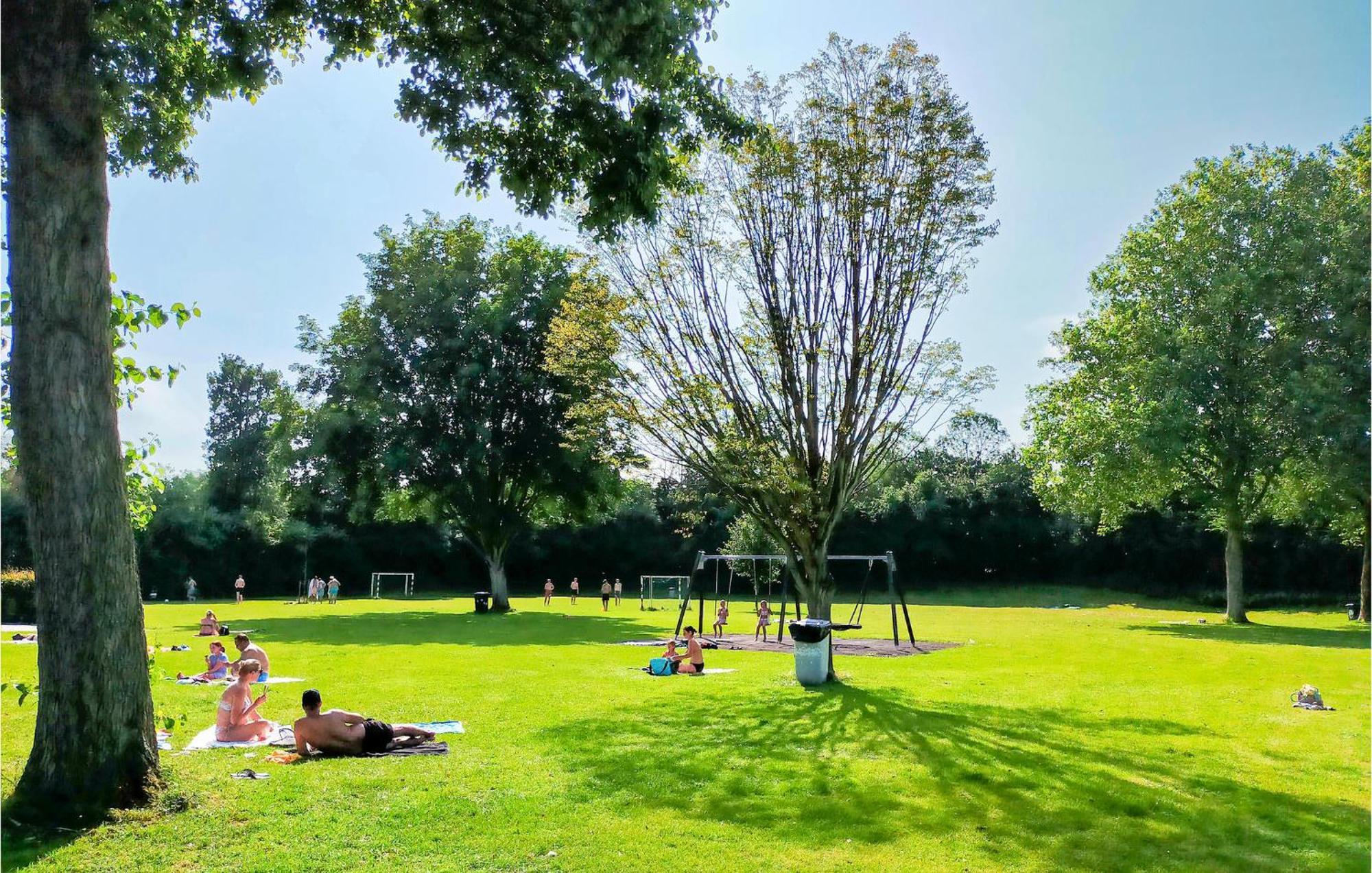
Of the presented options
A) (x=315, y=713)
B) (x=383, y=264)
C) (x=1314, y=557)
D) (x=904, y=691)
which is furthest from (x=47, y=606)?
(x=1314, y=557)

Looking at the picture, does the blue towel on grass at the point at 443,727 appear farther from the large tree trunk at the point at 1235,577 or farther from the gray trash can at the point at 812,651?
the large tree trunk at the point at 1235,577

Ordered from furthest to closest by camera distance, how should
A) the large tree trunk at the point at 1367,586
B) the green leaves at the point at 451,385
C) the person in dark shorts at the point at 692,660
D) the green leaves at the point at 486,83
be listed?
the green leaves at the point at 451,385 < the large tree trunk at the point at 1367,586 < the person in dark shorts at the point at 692,660 < the green leaves at the point at 486,83

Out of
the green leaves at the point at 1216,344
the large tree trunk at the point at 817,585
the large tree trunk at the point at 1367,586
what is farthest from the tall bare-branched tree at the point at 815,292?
the large tree trunk at the point at 1367,586

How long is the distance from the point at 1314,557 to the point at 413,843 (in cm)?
5261

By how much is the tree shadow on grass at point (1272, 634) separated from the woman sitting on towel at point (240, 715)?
2226 cm

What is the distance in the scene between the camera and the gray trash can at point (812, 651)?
46.8ft

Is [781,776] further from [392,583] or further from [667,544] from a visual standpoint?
[392,583]

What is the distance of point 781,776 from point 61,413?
20.8 ft

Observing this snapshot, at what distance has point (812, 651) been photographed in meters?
14.5

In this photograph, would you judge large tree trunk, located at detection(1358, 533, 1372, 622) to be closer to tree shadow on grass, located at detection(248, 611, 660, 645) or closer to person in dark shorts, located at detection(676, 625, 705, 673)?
tree shadow on grass, located at detection(248, 611, 660, 645)

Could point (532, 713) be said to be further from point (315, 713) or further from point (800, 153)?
point (800, 153)

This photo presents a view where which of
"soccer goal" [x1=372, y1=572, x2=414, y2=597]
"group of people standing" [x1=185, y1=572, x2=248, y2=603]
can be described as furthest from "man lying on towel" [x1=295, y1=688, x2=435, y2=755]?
"soccer goal" [x1=372, y1=572, x2=414, y2=597]

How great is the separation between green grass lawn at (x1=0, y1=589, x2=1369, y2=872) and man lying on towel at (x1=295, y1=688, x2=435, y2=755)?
28cm

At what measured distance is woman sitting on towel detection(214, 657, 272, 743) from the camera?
967cm
